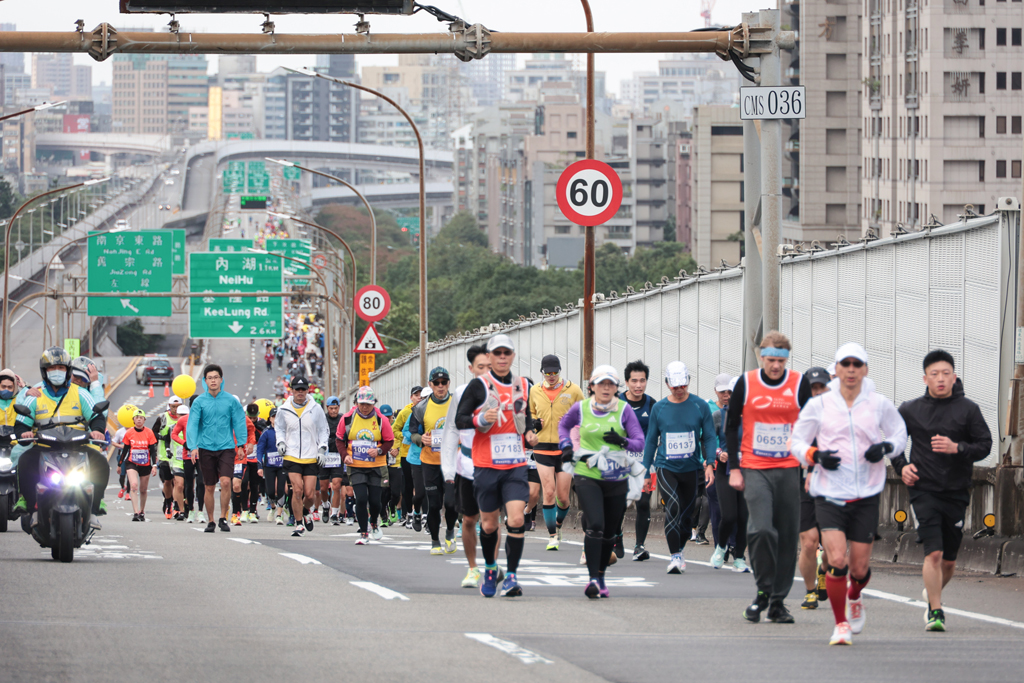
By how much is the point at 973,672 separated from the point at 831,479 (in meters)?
1.63

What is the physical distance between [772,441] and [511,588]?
2.35 m

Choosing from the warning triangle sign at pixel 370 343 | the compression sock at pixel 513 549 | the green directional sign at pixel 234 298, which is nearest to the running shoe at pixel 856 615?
the compression sock at pixel 513 549

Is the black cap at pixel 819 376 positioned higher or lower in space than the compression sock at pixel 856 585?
higher

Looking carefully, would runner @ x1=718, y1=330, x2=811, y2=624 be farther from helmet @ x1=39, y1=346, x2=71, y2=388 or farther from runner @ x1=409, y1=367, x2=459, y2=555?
helmet @ x1=39, y1=346, x2=71, y2=388

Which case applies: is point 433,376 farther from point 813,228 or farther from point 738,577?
point 813,228

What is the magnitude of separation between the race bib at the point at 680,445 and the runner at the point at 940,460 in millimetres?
3923

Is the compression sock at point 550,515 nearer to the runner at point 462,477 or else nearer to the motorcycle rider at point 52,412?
the runner at point 462,477

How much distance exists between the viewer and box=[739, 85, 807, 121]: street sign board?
1497 cm

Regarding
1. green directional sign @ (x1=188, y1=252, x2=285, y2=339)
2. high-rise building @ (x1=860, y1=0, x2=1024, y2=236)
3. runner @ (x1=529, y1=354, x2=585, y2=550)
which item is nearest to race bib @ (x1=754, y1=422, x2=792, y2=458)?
runner @ (x1=529, y1=354, x2=585, y2=550)

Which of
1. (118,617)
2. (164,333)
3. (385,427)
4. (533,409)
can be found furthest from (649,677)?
(164,333)

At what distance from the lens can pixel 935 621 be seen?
397 inches

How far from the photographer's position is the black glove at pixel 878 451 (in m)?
9.70

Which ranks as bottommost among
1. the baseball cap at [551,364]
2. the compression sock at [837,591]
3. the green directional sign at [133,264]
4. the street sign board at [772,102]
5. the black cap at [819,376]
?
the compression sock at [837,591]

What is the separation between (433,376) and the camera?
16266 millimetres
